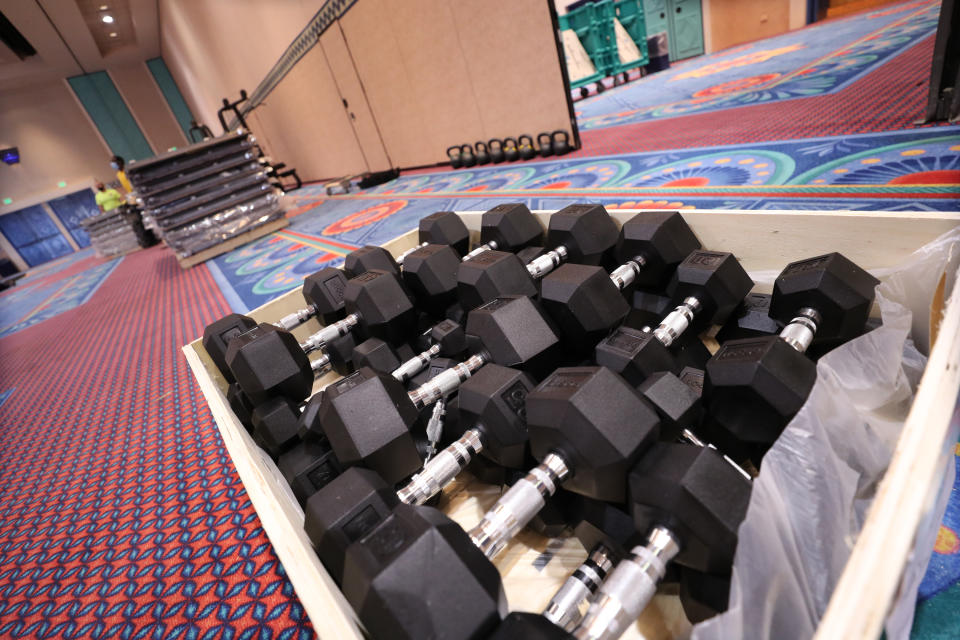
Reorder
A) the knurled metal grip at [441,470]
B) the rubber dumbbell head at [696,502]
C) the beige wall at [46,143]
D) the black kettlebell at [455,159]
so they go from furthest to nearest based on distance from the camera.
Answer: the beige wall at [46,143], the black kettlebell at [455,159], the knurled metal grip at [441,470], the rubber dumbbell head at [696,502]

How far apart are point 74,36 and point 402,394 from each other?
34.8 ft

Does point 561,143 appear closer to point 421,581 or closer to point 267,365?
point 267,365

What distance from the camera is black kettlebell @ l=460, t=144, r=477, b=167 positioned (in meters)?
3.45

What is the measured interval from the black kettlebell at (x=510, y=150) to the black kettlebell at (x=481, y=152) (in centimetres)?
16

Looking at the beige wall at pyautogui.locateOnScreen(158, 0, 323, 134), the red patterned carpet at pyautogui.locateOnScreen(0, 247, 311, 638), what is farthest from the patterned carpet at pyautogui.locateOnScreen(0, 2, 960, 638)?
the beige wall at pyautogui.locateOnScreen(158, 0, 323, 134)

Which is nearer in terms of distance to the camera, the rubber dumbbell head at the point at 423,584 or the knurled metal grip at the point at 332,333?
the rubber dumbbell head at the point at 423,584

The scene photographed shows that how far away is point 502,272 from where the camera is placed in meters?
0.78

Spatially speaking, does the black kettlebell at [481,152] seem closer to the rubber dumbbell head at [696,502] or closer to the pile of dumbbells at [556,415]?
the pile of dumbbells at [556,415]

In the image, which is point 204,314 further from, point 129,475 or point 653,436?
point 653,436

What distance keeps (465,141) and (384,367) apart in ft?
Answer: 10.7

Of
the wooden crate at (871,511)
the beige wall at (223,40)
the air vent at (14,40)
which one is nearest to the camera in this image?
the wooden crate at (871,511)

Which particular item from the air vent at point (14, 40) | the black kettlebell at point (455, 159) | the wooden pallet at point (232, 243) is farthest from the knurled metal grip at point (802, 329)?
the air vent at point (14, 40)

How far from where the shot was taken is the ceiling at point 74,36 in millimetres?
5934

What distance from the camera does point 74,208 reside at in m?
9.73
